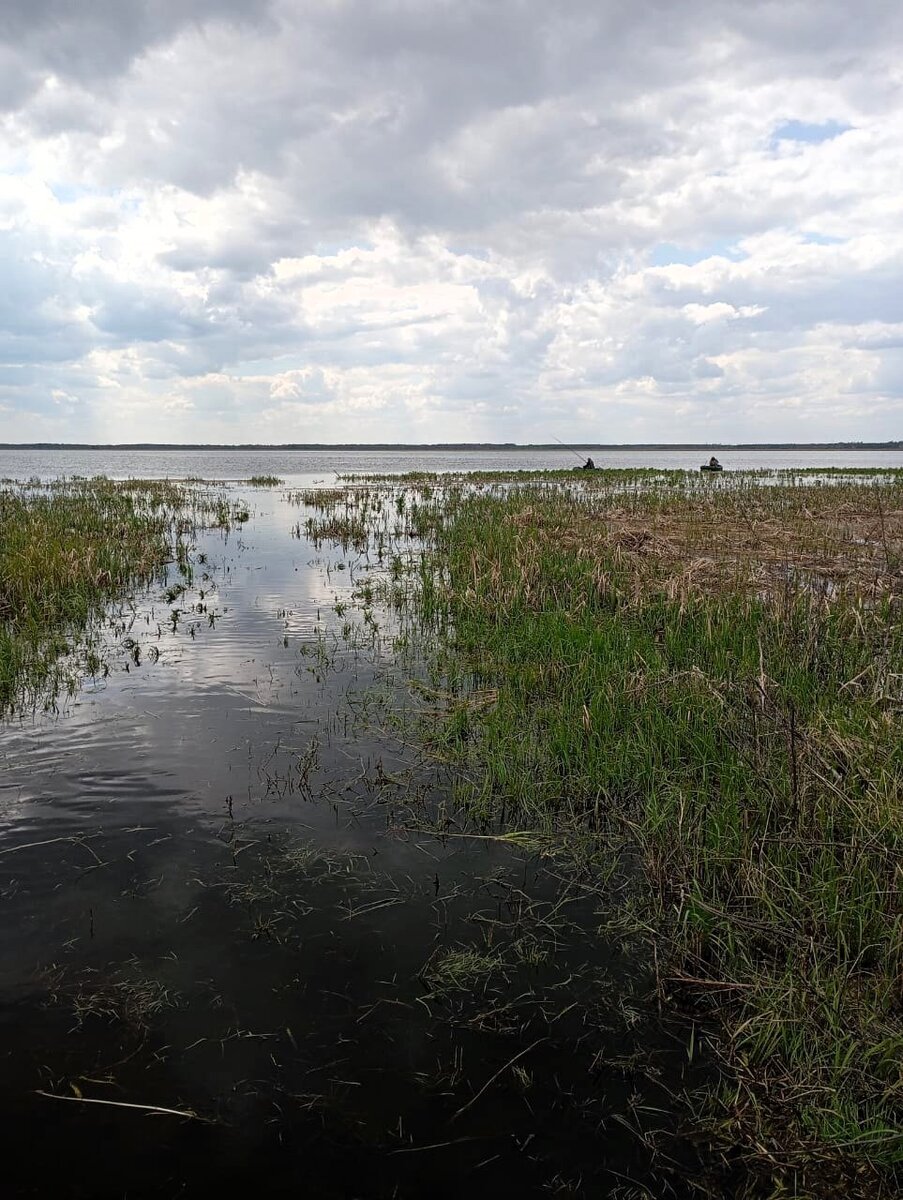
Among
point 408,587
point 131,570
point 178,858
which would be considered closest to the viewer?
point 178,858

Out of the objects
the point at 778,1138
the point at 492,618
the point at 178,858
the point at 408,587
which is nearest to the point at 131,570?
the point at 408,587

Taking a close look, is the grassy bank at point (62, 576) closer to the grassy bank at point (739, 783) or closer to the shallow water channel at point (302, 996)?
the shallow water channel at point (302, 996)

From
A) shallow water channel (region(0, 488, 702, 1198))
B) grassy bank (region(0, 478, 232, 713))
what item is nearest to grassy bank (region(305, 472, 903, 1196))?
shallow water channel (region(0, 488, 702, 1198))

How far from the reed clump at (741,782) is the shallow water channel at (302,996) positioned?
49 cm

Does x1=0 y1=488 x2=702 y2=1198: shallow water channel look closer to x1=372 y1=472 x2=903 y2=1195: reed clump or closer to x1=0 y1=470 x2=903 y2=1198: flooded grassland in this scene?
x1=0 y1=470 x2=903 y2=1198: flooded grassland

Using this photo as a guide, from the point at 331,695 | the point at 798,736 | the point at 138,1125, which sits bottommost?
the point at 138,1125

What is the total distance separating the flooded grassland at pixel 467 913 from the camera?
3.16 m

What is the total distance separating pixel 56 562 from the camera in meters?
14.1

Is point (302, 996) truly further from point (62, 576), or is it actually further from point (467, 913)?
point (62, 576)

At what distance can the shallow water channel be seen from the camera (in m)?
3.12

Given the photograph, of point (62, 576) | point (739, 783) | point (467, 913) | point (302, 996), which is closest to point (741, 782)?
point (739, 783)

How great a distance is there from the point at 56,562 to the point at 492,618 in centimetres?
952

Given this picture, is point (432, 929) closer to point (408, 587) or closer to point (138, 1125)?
point (138, 1125)

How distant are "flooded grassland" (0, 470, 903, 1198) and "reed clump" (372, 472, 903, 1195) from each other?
0.12 ft
